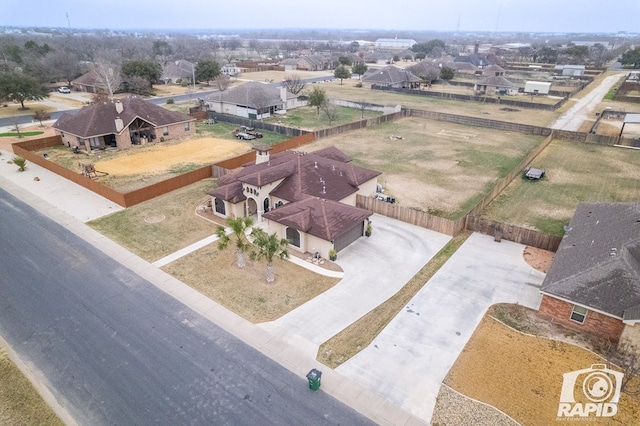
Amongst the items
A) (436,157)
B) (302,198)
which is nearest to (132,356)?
(302,198)

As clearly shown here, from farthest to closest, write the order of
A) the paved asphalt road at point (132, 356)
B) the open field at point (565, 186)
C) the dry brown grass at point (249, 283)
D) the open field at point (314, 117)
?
the open field at point (314, 117), the open field at point (565, 186), the dry brown grass at point (249, 283), the paved asphalt road at point (132, 356)

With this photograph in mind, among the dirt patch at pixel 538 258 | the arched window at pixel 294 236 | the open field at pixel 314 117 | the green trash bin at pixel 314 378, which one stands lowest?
the dirt patch at pixel 538 258

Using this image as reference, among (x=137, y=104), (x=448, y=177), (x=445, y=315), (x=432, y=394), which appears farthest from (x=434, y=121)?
(x=432, y=394)

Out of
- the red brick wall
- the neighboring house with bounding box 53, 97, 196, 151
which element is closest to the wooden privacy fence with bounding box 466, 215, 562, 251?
the red brick wall

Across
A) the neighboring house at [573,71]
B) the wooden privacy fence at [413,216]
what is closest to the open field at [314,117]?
the wooden privacy fence at [413,216]

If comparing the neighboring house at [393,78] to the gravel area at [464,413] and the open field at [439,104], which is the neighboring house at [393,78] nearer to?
the open field at [439,104]

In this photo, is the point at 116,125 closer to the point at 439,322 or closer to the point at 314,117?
the point at 314,117

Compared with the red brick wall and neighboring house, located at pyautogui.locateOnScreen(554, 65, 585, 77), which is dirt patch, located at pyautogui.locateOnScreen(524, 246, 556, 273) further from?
neighboring house, located at pyautogui.locateOnScreen(554, 65, 585, 77)
